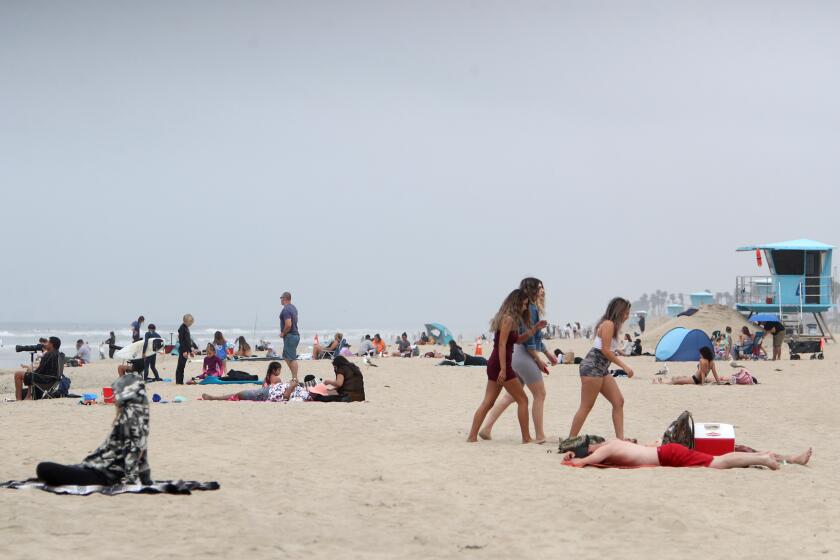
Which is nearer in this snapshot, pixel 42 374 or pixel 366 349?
pixel 42 374

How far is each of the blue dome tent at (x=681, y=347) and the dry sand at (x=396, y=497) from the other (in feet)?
49.8

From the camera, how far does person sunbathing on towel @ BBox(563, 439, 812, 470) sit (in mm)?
8805

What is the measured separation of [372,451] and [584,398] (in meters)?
2.25

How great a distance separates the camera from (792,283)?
41562 millimetres

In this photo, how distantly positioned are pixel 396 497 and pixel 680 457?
278 cm

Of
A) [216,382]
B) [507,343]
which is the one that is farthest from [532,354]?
[216,382]

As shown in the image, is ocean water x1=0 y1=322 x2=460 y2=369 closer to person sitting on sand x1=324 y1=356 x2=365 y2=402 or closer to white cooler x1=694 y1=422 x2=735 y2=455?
person sitting on sand x1=324 y1=356 x2=365 y2=402

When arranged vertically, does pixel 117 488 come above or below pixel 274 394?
below

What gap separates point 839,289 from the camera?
135625 millimetres

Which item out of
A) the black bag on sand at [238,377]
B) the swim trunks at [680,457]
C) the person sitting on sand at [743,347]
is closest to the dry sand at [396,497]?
the swim trunks at [680,457]

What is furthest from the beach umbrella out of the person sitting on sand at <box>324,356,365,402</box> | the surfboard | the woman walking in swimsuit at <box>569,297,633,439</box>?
the woman walking in swimsuit at <box>569,297,633,439</box>

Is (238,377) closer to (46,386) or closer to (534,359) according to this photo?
(46,386)

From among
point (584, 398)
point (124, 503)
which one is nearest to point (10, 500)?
point (124, 503)

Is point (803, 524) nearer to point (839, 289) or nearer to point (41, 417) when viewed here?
point (41, 417)
